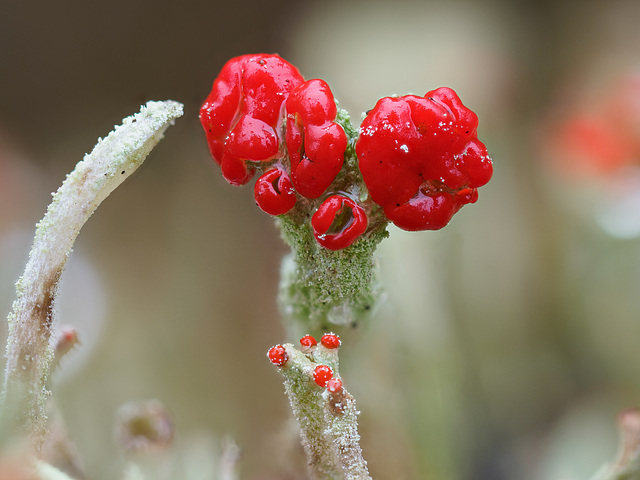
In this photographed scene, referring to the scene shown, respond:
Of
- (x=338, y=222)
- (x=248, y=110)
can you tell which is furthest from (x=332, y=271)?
(x=248, y=110)

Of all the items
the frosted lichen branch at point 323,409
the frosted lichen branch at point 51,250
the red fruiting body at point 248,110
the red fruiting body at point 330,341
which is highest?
the red fruiting body at point 248,110

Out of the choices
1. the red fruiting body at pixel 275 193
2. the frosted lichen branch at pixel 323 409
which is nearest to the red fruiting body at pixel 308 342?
the frosted lichen branch at pixel 323 409

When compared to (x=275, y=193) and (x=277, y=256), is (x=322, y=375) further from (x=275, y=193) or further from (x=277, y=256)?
(x=277, y=256)

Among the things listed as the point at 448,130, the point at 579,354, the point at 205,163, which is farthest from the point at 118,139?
the point at 579,354

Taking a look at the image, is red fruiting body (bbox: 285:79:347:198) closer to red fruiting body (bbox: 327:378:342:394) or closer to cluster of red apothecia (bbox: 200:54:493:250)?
cluster of red apothecia (bbox: 200:54:493:250)

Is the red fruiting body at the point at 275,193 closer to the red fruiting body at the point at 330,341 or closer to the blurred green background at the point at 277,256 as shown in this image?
the red fruiting body at the point at 330,341
